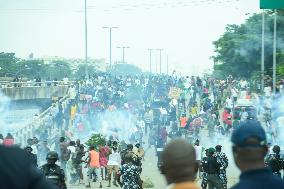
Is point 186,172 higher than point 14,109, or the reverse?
point 186,172

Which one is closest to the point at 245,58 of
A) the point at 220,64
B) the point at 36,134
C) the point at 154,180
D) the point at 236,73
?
the point at 236,73

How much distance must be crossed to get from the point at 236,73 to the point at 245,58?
141 inches

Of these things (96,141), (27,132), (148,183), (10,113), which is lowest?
(10,113)

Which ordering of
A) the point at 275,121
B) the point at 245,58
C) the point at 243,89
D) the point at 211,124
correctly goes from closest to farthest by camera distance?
the point at 275,121 → the point at 211,124 → the point at 243,89 → the point at 245,58

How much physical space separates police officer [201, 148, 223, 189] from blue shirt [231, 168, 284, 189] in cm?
1066

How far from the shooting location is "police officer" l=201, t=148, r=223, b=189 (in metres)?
13.9

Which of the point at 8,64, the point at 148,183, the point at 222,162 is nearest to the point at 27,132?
the point at 148,183

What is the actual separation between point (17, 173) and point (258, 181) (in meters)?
1.48

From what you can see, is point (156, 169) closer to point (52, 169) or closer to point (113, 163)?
point (113, 163)

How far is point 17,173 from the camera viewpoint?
6.75 feet

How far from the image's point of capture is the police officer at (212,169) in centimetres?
1394

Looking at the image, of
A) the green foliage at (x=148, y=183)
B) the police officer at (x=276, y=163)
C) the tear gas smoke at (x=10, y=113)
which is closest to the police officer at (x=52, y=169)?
the police officer at (x=276, y=163)

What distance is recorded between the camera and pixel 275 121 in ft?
90.1

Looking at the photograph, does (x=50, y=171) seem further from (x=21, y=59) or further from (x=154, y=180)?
(x=21, y=59)
